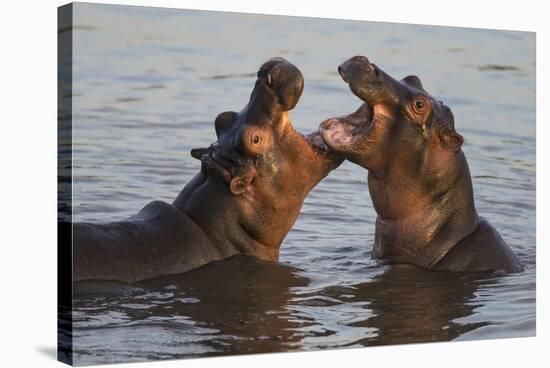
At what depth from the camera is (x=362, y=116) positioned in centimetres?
1076

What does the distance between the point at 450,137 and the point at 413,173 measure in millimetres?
404

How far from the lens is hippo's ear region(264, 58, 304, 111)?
10117 millimetres

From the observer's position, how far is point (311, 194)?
12.5 metres

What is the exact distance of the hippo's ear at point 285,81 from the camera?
1012cm

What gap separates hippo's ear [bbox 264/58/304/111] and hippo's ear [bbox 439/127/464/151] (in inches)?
53.2

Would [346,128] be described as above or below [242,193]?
above

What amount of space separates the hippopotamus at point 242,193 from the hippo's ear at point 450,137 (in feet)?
2.96

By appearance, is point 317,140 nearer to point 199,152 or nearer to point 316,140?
point 316,140

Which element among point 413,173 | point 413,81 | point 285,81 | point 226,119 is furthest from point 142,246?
point 413,81

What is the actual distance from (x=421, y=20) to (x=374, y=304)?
2411mm

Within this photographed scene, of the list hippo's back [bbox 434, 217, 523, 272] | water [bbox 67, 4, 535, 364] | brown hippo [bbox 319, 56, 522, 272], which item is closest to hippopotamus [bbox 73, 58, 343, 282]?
water [bbox 67, 4, 535, 364]

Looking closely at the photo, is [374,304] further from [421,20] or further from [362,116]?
[421,20]

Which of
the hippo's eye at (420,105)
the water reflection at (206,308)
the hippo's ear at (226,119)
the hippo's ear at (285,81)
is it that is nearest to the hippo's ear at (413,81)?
the hippo's eye at (420,105)
